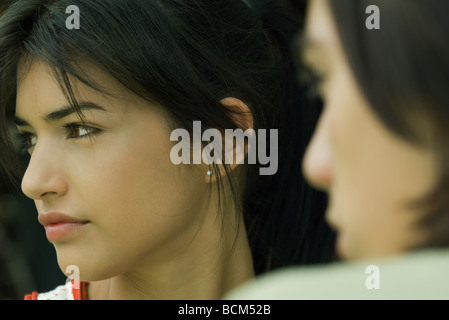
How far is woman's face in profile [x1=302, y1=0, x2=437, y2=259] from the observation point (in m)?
0.60

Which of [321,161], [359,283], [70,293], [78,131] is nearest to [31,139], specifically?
[78,131]

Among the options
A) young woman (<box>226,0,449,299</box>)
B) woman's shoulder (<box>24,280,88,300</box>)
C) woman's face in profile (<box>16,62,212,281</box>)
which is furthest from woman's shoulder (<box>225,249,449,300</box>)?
woman's shoulder (<box>24,280,88,300</box>)

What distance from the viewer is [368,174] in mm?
622

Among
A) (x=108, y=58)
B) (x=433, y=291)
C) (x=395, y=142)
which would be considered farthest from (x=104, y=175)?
(x=433, y=291)

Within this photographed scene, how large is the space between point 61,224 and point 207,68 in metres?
0.46

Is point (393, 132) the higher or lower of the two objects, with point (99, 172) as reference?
lower

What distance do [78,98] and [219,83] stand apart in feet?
1.04

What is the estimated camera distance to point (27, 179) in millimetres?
1359

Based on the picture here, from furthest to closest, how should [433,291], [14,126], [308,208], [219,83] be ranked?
[308,208] < [14,126] < [219,83] < [433,291]

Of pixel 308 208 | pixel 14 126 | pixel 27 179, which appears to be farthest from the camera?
pixel 308 208

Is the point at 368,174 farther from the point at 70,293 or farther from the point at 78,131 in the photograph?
the point at 70,293

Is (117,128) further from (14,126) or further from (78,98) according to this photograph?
(14,126)

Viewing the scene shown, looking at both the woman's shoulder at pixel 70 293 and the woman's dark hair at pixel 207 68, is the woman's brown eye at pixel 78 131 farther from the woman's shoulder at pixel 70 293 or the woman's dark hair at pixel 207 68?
the woman's shoulder at pixel 70 293

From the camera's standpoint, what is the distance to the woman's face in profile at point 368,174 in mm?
600
